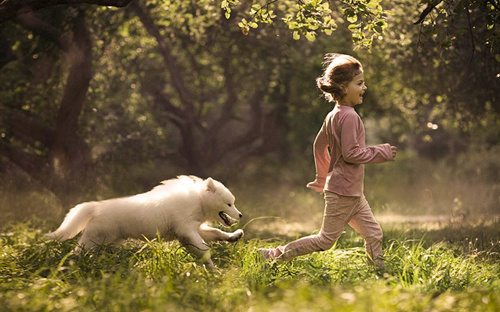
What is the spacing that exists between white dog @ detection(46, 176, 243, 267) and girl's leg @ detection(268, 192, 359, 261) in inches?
29.2

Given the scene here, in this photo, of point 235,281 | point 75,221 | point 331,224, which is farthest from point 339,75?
point 75,221

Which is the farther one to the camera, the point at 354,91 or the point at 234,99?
the point at 234,99

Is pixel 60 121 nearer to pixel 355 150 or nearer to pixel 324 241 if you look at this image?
pixel 324 241

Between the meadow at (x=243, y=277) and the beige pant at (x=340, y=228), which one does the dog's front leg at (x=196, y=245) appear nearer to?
the meadow at (x=243, y=277)

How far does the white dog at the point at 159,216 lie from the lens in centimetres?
558

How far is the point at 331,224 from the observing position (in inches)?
209

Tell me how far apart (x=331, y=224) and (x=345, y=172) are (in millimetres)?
460

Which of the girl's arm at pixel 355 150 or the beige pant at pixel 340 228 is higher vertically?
the girl's arm at pixel 355 150

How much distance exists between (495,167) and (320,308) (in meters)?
15.5

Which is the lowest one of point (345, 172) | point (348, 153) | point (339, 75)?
point (345, 172)

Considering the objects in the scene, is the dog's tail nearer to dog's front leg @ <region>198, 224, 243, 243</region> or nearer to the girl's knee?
dog's front leg @ <region>198, 224, 243, 243</region>

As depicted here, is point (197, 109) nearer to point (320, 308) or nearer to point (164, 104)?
point (164, 104)

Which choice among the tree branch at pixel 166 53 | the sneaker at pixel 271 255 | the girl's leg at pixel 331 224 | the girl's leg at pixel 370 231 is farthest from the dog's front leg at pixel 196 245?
the tree branch at pixel 166 53

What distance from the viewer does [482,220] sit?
8391 millimetres
